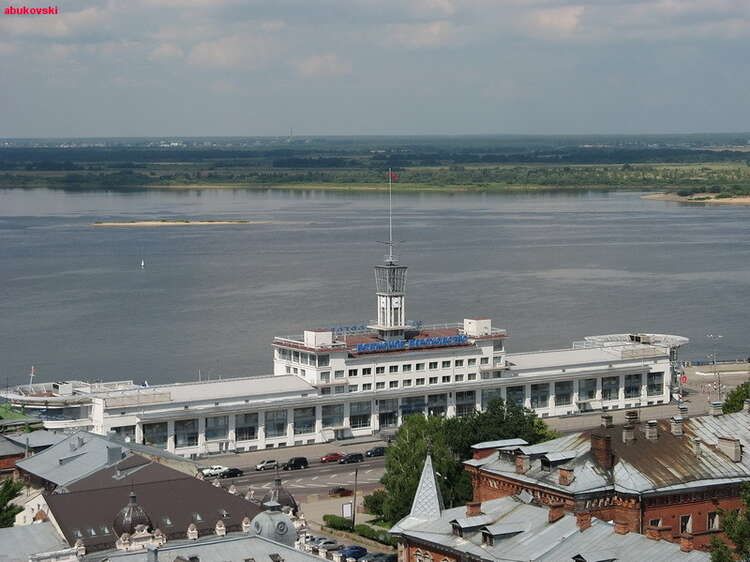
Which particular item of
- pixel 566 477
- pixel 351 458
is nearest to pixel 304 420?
pixel 351 458

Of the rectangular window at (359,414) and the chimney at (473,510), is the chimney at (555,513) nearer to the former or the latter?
the chimney at (473,510)

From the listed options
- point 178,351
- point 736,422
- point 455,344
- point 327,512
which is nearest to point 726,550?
point 736,422

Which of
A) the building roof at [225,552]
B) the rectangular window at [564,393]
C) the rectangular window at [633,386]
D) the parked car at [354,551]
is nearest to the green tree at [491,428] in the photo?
the parked car at [354,551]

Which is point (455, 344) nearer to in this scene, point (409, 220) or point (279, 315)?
point (279, 315)

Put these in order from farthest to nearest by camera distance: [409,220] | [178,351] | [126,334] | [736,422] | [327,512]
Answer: [409,220], [126,334], [178,351], [327,512], [736,422]

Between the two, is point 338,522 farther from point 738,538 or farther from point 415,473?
point 738,538

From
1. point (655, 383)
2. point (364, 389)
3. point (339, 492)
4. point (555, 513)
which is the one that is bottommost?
point (339, 492)

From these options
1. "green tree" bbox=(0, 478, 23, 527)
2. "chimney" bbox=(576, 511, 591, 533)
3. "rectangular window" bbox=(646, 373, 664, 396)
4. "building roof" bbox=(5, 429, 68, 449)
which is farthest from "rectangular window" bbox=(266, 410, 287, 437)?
"chimney" bbox=(576, 511, 591, 533)

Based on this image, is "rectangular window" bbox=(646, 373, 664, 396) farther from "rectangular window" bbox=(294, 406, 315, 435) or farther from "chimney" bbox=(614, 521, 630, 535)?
"chimney" bbox=(614, 521, 630, 535)

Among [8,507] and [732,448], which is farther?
[732,448]
